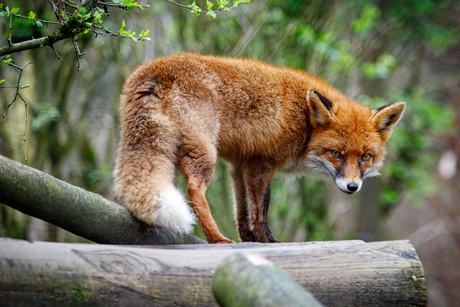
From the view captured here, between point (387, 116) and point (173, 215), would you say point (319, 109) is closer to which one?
point (387, 116)

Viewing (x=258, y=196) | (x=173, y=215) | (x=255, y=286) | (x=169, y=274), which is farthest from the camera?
(x=258, y=196)

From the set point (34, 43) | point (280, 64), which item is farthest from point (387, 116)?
point (280, 64)

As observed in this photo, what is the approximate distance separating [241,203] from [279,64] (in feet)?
10.8

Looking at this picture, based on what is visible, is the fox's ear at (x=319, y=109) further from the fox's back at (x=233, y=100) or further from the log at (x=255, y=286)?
the log at (x=255, y=286)

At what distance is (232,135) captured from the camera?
2.82 m

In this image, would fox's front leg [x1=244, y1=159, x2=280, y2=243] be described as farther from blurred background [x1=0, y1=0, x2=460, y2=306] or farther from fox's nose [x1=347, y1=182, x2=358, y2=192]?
blurred background [x1=0, y1=0, x2=460, y2=306]

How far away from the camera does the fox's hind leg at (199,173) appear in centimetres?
240

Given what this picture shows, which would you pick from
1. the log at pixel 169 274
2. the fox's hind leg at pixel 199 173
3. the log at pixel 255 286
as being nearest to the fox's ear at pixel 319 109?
the fox's hind leg at pixel 199 173

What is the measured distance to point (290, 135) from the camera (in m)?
3.08

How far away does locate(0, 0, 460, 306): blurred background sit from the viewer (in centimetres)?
523

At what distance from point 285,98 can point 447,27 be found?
4.43m

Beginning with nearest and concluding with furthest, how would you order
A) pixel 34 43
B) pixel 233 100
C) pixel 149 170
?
pixel 34 43
pixel 149 170
pixel 233 100

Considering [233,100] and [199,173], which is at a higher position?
[233,100]

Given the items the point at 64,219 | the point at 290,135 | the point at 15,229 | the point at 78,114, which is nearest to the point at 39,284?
the point at 64,219
